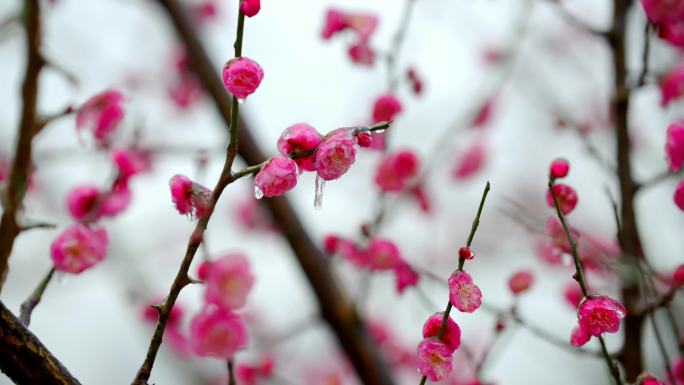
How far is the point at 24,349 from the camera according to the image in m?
0.98

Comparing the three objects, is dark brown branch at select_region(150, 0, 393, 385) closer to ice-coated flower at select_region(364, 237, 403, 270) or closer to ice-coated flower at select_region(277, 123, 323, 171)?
ice-coated flower at select_region(364, 237, 403, 270)

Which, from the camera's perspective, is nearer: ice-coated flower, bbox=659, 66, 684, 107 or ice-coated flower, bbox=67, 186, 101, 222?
ice-coated flower, bbox=67, 186, 101, 222

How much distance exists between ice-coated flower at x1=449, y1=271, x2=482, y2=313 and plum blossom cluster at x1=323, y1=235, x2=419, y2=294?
79 cm

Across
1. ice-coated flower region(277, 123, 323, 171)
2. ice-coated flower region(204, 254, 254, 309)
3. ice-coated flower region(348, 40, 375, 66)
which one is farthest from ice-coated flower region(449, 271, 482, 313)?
ice-coated flower region(348, 40, 375, 66)

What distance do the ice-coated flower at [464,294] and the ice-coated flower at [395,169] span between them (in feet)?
3.83

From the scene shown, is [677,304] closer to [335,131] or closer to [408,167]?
[408,167]

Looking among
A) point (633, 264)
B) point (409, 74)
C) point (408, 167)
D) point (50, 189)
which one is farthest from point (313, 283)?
point (50, 189)

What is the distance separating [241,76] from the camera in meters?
1.02

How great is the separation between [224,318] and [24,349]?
1.35ft

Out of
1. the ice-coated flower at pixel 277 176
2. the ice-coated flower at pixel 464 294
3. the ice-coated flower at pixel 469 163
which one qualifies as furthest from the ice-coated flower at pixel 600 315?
the ice-coated flower at pixel 469 163

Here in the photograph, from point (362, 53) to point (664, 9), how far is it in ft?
3.11

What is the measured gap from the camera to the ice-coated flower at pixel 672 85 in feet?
6.59

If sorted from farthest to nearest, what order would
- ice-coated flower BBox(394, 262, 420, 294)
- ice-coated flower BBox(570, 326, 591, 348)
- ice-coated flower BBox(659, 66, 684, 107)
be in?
ice-coated flower BBox(659, 66, 684, 107) < ice-coated flower BBox(394, 262, 420, 294) < ice-coated flower BBox(570, 326, 591, 348)

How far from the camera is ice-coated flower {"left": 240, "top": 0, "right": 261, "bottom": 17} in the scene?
0.99 m
